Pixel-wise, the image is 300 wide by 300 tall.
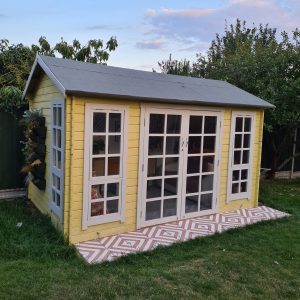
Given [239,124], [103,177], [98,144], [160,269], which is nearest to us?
[160,269]

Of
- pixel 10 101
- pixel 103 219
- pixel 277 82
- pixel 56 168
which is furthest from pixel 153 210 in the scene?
pixel 277 82

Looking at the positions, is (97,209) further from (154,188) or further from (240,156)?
(240,156)

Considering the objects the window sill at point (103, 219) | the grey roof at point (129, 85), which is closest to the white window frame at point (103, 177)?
the window sill at point (103, 219)

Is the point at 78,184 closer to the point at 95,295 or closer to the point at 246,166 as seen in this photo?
the point at 95,295

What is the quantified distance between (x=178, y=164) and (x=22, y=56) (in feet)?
21.0

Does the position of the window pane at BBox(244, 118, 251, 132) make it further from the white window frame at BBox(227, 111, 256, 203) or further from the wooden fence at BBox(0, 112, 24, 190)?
the wooden fence at BBox(0, 112, 24, 190)

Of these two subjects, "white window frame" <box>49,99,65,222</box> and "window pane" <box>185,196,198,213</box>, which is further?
"window pane" <box>185,196,198,213</box>

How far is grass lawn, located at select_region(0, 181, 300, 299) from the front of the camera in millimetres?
3320

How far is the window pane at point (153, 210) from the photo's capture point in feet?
17.4

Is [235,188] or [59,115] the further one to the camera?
[235,188]

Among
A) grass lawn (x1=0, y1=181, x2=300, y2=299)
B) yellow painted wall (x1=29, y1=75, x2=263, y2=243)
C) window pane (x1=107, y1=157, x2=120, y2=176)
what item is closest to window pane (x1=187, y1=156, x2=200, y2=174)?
yellow painted wall (x1=29, y1=75, x2=263, y2=243)

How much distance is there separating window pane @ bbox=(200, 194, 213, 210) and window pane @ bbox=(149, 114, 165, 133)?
161 cm

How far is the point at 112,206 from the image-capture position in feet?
16.1

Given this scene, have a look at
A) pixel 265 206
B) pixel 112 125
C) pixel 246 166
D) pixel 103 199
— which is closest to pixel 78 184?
pixel 103 199
